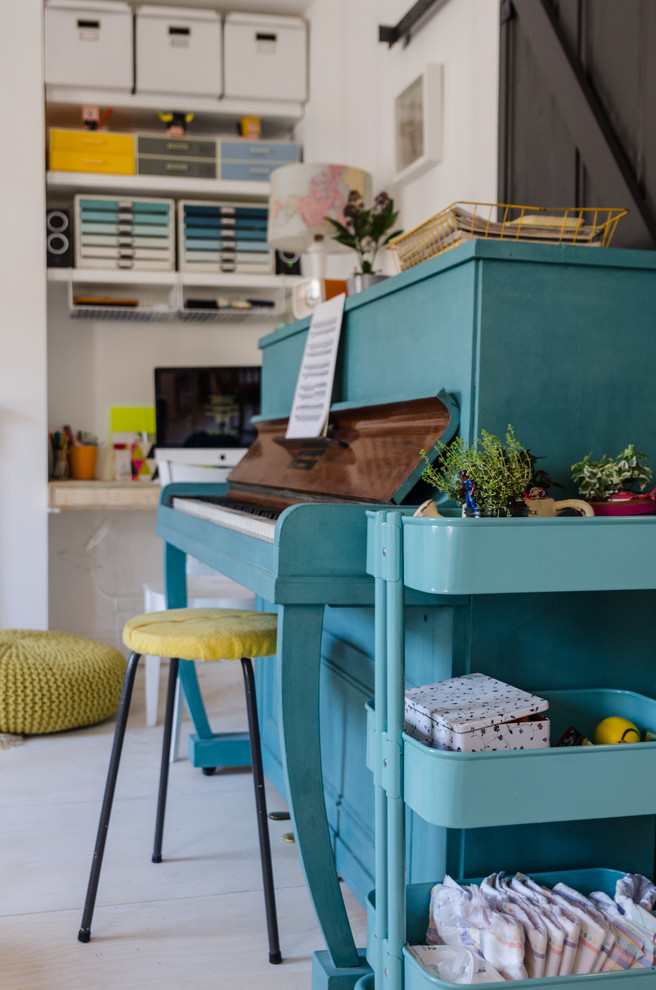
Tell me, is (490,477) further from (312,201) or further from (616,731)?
(312,201)

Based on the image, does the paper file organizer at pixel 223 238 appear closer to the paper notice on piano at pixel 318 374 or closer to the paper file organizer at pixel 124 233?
the paper file organizer at pixel 124 233

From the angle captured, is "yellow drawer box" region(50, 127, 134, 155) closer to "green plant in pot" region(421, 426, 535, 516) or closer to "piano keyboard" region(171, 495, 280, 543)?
"piano keyboard" region(171, 495, 280, 543)

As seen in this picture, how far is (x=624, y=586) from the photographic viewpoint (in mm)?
1234

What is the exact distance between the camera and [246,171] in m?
4.13

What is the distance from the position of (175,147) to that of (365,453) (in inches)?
108

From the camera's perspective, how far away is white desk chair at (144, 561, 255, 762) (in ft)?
9.77

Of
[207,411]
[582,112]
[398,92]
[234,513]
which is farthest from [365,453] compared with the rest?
[207,411]

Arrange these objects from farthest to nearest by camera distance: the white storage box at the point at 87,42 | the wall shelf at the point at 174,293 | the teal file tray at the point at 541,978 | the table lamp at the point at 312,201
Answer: the wall shelf at the point at 174,293
the white storage box at the point at 87,42
the table lamp at the point at 312,201
the teal file tray at the point at 541,978

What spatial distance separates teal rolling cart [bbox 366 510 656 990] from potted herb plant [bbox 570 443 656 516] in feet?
0.44

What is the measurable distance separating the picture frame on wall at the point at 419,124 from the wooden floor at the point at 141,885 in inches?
77.0

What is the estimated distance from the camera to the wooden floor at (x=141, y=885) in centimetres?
160

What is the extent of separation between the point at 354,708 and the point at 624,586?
81 cm

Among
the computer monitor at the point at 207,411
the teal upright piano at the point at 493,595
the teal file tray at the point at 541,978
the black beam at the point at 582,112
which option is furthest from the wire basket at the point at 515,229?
the computer monitor at the point at 207,411

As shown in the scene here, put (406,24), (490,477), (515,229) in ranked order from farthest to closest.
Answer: (406,24) → (515,229) → (490,477)
